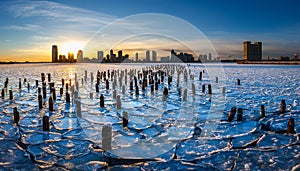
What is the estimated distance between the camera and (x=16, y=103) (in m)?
10.4

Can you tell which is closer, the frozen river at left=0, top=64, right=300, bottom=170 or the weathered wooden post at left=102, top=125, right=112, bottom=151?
the frozen river at left=0, top=64, right=300, bottom=170

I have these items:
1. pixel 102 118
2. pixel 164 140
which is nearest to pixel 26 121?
pixel 102 118

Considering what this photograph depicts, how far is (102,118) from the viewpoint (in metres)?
7.64

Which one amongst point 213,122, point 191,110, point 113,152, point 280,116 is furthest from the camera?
point 191,110

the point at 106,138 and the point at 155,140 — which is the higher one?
the point at 106,138

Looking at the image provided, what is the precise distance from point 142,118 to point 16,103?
247 inches

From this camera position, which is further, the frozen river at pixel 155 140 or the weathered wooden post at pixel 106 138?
the weathered wooden post at pixel 106 138

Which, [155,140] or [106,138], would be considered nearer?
[106,138]

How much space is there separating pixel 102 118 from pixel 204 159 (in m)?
4.07

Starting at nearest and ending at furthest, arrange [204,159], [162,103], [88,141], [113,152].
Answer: [204,159]
[113,152]
[88,141]
[162,103]

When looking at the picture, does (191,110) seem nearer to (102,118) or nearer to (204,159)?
(102,118)

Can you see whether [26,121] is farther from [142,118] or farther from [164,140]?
[164,140]

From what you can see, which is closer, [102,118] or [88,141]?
[88,141]

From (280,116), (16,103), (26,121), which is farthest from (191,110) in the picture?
(16,103)
